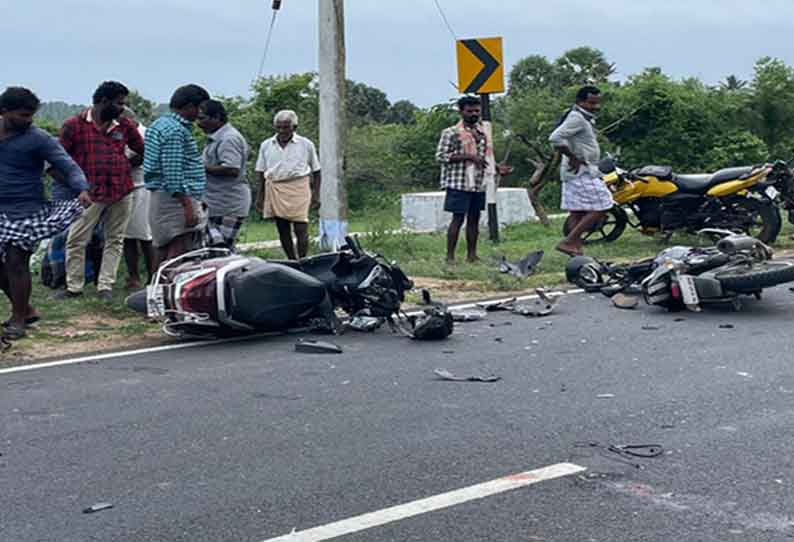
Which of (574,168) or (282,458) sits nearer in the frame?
(282,458)

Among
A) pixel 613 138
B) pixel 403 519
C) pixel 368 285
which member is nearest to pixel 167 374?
pixel 368 285

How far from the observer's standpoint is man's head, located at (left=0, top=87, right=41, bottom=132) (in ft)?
26.6

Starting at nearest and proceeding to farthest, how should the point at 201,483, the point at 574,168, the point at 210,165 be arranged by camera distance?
the point at 201,483 → the point at 210,165 → the point at 574,168

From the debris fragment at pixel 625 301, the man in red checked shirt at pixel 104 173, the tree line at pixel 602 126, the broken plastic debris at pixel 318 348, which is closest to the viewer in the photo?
the broken plastic debris at pixel 318 348

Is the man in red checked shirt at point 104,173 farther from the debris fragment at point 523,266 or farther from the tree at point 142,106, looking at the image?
the tree at point 142,106

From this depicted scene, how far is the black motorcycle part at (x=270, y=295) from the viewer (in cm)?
798

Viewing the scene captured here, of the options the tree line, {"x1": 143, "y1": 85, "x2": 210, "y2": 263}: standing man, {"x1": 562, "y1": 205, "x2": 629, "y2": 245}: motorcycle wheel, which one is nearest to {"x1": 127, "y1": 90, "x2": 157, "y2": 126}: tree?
the tree line

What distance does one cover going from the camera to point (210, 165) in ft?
32.9

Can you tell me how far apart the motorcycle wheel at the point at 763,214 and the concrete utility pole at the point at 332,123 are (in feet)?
15.5

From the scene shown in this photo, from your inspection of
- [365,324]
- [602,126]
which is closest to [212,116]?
[365,324]

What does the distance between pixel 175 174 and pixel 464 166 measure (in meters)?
3.98

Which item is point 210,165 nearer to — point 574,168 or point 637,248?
point 574,168

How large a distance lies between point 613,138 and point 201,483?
18024mm

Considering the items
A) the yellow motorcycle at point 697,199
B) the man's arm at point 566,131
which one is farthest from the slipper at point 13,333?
the yellow motorcycle at point 697,199
